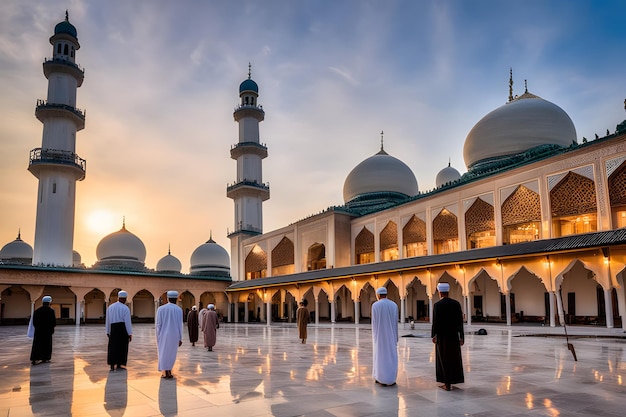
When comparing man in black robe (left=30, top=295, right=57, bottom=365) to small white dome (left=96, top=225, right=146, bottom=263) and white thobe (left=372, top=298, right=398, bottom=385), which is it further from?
small white dome (left=96, top=225, right=146, bottom=263)

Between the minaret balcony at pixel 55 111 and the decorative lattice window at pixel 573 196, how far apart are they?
77.5 feet

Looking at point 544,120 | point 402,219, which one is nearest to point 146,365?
point 402,219

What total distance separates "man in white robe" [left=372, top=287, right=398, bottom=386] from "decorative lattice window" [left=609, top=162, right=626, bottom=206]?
12.0m

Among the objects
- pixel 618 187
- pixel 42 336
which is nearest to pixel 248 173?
pixel 618 187

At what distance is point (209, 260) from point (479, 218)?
26.3 metres

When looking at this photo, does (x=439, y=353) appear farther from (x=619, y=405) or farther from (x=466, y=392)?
(x=619, y=405)

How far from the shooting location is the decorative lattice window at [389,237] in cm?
2391

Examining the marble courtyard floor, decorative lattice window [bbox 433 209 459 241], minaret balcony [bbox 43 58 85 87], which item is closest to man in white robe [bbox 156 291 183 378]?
the marble courtyard floor

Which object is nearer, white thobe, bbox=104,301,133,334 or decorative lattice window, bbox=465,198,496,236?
white thobe, bbox=104,301,133,334

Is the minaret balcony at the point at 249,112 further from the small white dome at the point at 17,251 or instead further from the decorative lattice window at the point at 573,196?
the decorative lattice window at the point at 573,196

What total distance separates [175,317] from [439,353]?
11.4 ft

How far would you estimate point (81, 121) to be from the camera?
27578 mm

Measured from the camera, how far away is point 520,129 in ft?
73.4

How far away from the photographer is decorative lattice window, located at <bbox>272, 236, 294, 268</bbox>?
2987 centimetres
